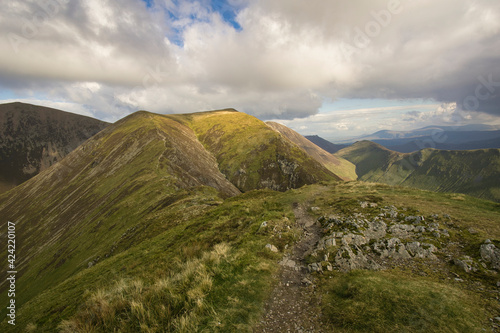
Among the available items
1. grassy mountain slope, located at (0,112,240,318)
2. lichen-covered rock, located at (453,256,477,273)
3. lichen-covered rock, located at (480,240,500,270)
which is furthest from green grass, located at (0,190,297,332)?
grassy mountain slope, located at (0,112,240,318)

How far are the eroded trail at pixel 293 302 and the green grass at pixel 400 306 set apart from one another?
2.59 ft

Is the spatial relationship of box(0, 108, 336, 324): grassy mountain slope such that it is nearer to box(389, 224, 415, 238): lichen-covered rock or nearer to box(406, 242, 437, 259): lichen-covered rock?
box(389, 224, 415, 238): lichen-covered rock

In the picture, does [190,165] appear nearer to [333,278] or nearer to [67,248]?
[67,248]

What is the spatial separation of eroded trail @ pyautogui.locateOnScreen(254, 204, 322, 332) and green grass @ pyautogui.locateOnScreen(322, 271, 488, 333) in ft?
2.59

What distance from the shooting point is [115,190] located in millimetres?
86875

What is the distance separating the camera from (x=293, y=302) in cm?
1103

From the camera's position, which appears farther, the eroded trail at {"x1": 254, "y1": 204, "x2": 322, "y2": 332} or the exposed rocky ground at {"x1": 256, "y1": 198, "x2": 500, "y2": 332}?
the exposed rocky ground at {"x1": 256, "y1": 198, "x2": 500, "y2": 332}

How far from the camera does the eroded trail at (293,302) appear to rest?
944cm

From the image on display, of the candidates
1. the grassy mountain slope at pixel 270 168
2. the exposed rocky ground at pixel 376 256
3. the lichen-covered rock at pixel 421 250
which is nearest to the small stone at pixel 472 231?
the exposed rocky ground at pixel 376 256

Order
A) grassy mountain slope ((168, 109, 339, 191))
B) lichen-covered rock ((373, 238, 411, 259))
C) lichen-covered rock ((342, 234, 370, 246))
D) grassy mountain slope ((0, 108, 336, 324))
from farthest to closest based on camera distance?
grassy mountain slope ((168, 109, 339, 191)) < grassy mountain slope ((0, 108, 336, 324)) < lichen-covered rock ((342, 234, 370, 246)) < lichen-covered rock ((373, 238, 411, 259))

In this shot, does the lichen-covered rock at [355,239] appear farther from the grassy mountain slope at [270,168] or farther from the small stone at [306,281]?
the grassy mountain slope at [270,168]

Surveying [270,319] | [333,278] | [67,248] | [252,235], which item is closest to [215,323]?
[270,319]

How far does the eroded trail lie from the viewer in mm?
9438

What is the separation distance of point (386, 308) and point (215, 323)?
791 cm
